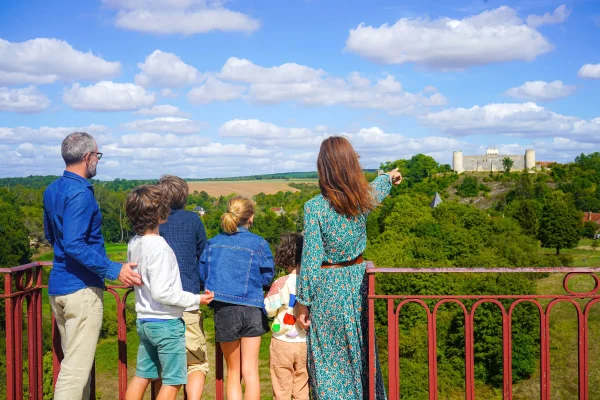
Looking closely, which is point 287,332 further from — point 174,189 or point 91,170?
point 91,170

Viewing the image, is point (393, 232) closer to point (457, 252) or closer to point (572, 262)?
point (457, 252)

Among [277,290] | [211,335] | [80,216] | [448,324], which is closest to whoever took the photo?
[80,216]

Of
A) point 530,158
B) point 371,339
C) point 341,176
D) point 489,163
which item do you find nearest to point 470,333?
point 371,339

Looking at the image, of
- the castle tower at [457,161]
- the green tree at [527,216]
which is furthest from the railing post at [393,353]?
the castle tower at [457,161]

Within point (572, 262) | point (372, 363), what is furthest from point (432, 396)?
point (572, 262)

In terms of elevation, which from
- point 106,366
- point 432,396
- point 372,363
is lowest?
point 106,366

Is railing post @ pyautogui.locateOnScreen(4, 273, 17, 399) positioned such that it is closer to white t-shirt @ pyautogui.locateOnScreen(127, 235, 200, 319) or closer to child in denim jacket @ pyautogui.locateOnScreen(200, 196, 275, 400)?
white t-shirt @ pyautogui.locateOnScreen(127, 235, 200, 319)

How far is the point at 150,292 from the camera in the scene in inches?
136

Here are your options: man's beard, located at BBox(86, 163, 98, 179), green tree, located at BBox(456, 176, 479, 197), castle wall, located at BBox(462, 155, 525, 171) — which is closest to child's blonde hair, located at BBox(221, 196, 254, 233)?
man's beard, located at BBox(86, 163, 98, 179)

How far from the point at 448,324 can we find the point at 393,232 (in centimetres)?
2039

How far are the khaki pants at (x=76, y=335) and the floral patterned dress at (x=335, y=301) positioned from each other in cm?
130

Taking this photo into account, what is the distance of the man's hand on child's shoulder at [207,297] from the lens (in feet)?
11.9

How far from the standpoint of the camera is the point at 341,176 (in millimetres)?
3543

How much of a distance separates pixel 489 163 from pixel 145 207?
154 metres
